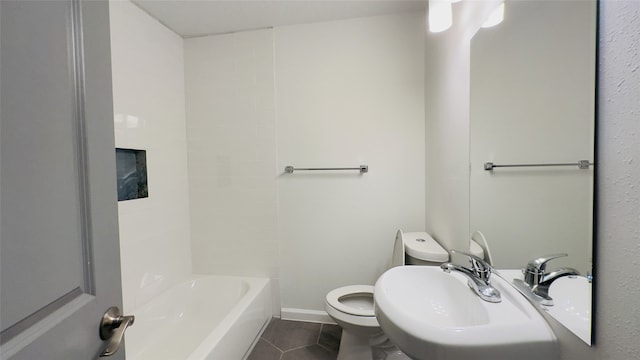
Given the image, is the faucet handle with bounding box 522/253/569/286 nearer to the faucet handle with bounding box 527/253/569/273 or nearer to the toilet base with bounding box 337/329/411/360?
the faucet handle with bounding box 527/253/569/273

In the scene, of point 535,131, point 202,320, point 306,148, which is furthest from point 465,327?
point 202,320

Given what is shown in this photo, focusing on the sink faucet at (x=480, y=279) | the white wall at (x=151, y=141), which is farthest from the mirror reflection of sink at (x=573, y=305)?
the white wall at (x=151, y=141)

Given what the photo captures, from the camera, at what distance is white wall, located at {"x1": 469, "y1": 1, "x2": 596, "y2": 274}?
0.62 m

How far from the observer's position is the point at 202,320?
1.97m

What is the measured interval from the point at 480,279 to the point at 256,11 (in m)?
2.11

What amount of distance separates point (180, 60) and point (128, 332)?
6.73 ft

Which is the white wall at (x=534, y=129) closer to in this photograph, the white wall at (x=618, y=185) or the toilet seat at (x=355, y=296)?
the white wall at (x=618, y=185)

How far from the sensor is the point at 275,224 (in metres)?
2.13

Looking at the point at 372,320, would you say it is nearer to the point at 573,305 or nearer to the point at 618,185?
the point at 573,305

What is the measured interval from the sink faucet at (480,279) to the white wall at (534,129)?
72mm

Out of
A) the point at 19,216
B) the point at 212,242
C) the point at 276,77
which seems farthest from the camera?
the point at 212,242

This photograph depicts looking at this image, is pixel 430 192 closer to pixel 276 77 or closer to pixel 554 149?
pixel 554 149

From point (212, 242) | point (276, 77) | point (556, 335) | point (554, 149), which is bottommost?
point (212, 242)

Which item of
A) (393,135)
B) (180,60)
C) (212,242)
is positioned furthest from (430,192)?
(180,60)
